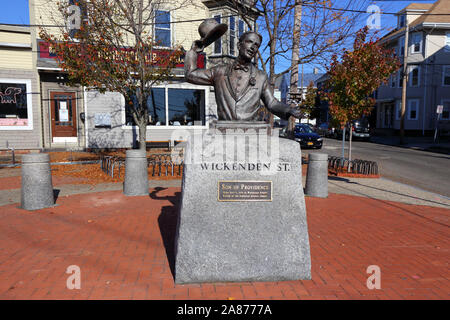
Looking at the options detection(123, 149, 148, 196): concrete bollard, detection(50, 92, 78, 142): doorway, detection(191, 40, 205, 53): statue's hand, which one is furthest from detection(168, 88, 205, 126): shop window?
detection(191, 40, 205, 53): statue's hand

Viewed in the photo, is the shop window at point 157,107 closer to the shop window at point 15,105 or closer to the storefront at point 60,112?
the storefront at point 60,112

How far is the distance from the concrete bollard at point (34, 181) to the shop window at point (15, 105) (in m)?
10.2

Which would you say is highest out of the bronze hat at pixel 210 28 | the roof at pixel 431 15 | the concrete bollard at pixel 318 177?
the roof at pixel 431 15

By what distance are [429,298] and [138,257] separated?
3.49m

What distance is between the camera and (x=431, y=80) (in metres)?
32.8

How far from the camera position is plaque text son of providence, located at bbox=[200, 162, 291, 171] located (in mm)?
3686

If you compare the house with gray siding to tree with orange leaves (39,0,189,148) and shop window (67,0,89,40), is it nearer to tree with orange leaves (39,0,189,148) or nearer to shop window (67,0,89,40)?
tree with orange leaves (39,0,189,148)

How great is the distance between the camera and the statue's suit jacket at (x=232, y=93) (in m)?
4.11

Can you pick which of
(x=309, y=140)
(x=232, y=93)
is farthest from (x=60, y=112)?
(x=309, y=140)

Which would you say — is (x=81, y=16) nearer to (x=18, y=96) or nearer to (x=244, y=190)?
(x=18, y=96)

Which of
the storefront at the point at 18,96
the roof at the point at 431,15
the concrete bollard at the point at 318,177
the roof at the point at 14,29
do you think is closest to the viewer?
the concrete bollard at the point at 318,177

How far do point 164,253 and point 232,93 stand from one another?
7.89 ft

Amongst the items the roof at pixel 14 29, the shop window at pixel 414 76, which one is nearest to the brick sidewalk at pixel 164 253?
the roof at pixel 14 29

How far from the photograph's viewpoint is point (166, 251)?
4.66m
